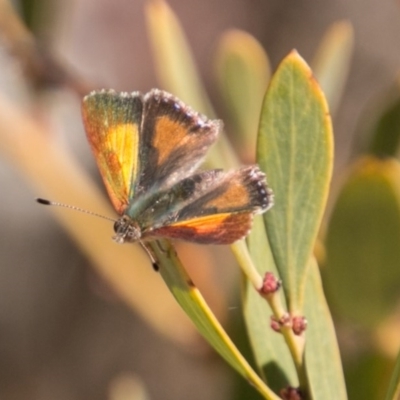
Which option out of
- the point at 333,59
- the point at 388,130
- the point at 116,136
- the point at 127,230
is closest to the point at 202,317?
the point at 127,230

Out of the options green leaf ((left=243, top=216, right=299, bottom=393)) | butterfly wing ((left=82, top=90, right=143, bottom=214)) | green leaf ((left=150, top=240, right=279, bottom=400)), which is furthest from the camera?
butterfly wing ((left=82, top=90, right=143, bottom=214))

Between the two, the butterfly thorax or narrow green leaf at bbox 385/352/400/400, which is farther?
the butterfly thorax

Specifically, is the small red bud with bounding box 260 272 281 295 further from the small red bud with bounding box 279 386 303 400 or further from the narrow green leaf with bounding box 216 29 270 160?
the narrow green leaf with bounding box 216 29 270 160

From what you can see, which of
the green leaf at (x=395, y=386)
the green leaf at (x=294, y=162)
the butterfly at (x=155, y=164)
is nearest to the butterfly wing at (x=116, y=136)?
the butterfly at (x=155, y=164)

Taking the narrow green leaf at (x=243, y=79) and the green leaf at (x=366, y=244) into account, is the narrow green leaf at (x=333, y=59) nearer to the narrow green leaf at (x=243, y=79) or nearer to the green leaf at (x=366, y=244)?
the narrow green leaf at (x=243, y=79)

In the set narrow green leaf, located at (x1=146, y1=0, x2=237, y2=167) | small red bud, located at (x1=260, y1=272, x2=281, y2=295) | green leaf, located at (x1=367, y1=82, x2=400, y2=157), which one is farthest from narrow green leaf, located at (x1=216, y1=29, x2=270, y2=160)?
Result: small red bud, located at (x1=260, y1=272, x2=281, y2=295)

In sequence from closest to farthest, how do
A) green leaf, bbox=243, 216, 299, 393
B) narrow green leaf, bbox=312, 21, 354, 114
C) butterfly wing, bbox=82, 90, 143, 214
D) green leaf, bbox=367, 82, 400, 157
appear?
green leaf, bbox=243, 216, 299, 393 < butterfly wing, bbox=82, 90, 143, 214 < green leaf, bbox=367, 82, 400, 157 < narrow green leaf, bbox=312, 21, 354, 114

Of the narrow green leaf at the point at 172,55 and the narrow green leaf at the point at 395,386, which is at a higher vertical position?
the narrow green leaf at the point at 172,55
